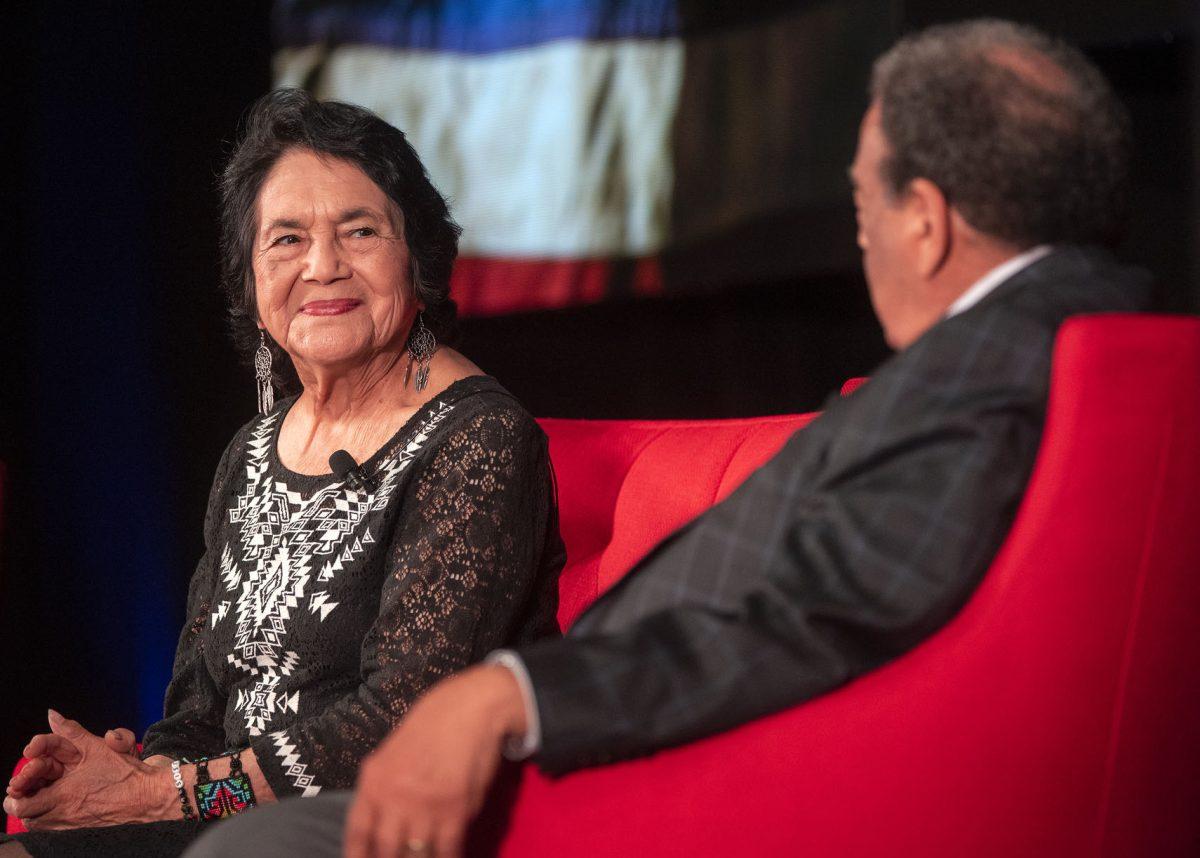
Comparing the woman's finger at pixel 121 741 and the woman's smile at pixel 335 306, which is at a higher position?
the woman's smile at pixel 335 306

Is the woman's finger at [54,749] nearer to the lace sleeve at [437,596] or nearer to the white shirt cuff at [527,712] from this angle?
the lace sleeve at [437,596]

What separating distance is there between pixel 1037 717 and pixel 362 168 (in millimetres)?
1166

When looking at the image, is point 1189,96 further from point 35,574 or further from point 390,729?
point 35,574

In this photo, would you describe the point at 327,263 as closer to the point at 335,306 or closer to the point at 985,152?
the point at 335,306

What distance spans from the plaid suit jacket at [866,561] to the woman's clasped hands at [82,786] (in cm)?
72

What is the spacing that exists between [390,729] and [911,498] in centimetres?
70

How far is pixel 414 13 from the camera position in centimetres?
278

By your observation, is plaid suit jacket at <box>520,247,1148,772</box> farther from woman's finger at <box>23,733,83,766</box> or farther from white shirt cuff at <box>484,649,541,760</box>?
woman's finger at <box>23,733,83,766</box>

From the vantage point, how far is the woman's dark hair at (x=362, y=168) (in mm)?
1657

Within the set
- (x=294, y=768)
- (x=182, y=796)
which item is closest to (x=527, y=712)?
(x=294, y=768)

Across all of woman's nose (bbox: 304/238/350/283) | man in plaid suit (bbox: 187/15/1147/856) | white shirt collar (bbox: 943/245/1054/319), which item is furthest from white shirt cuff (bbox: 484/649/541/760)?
woman's nose (bbox: 304/238/350/283)

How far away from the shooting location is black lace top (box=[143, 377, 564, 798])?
1316mm

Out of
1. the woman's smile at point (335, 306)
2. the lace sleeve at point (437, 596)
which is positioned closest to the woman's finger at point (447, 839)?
the lace sleeve at point (437, 596)

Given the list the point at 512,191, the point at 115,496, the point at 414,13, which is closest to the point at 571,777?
the point at 512,191
